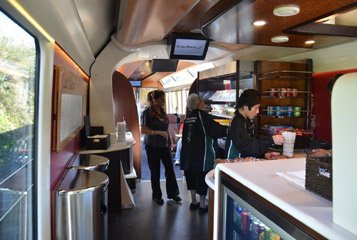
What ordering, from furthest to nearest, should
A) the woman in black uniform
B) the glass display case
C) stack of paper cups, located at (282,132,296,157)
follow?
the woman in black uniform → stack of paper cups, located at (282,132,296,157) → the glass display case

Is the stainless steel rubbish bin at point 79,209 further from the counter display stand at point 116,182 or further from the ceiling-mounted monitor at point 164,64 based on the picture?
the ceiling-mounted monitor at point 164,64

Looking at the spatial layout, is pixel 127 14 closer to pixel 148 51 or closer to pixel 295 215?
pixel 295 215

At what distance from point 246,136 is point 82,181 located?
1447 millimetres

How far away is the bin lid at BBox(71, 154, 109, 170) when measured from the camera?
9.02 ft

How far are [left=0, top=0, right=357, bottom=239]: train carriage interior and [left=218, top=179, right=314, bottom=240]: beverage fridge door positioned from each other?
37 cm

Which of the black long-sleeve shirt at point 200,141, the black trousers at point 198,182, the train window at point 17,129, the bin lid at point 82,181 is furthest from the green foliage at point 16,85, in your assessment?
the black trousers at point 198,182

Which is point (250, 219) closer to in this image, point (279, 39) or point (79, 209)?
point (79, 209)

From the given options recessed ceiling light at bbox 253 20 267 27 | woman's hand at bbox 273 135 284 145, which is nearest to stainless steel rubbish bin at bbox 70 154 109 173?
woman's hand at bbox 273 135 284 145

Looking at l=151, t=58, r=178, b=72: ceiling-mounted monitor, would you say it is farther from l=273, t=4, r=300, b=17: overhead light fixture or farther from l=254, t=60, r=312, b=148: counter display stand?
l=273, t=4, r=300, b=17: overhead light fixture

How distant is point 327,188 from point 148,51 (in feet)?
14.5

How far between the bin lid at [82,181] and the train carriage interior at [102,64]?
0.14 feet

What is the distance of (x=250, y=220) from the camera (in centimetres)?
140

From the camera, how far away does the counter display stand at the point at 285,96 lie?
12.4ft

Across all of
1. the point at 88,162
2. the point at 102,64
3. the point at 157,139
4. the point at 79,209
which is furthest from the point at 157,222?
the point at 102,64
